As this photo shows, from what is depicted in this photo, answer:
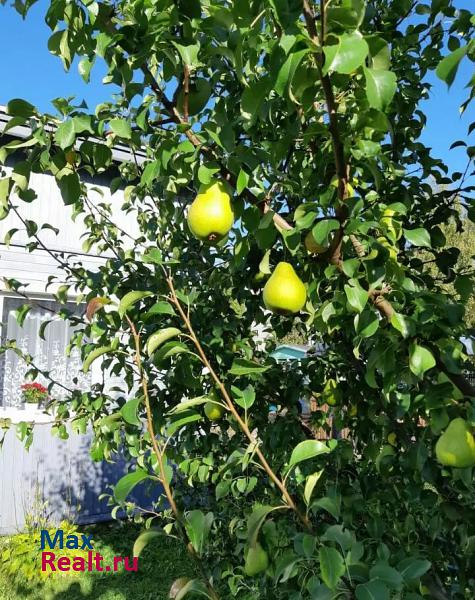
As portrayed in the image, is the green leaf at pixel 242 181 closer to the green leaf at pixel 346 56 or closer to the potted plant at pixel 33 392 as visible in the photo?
the green leaf at pixel 346 56

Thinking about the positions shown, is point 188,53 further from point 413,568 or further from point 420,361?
point 413,568

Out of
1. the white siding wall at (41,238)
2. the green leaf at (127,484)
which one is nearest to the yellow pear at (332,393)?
the green leaf at (127,484)

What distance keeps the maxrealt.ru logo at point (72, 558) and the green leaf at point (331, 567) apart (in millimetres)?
3723

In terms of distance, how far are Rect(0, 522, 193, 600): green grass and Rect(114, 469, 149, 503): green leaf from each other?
317 centimetres

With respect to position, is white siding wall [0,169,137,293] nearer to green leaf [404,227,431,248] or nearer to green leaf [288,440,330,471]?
green leaf [404,227,431,248]

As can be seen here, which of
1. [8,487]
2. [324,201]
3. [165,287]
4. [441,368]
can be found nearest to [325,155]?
[324,201]

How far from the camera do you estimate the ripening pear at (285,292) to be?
1320 mm

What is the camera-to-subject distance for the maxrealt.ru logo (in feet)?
14.2

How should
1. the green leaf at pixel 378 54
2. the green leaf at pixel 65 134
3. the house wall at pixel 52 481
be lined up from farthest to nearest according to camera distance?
the house wall at pixel 52 481 → the green leaf at pixel 65 134 → the green leaf at pixel 378 54

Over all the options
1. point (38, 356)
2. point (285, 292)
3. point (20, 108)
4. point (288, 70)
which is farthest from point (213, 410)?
point (38, 356)

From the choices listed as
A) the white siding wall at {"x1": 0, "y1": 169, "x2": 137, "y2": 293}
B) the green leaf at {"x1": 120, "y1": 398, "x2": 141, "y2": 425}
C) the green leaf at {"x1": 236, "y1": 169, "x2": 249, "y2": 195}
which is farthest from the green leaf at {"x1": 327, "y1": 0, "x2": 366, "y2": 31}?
the white siding wall at {"x1": 0, "y1": 169, "x2": 137, "y2": 293}

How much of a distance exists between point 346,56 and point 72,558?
468 centimetres

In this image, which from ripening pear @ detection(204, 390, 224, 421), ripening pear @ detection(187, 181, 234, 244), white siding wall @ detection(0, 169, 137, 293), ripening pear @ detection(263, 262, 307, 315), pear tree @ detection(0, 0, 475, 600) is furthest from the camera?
white siding wall @ detection(0, 169, 137, 293)

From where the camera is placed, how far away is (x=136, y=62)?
1104 millimetres
